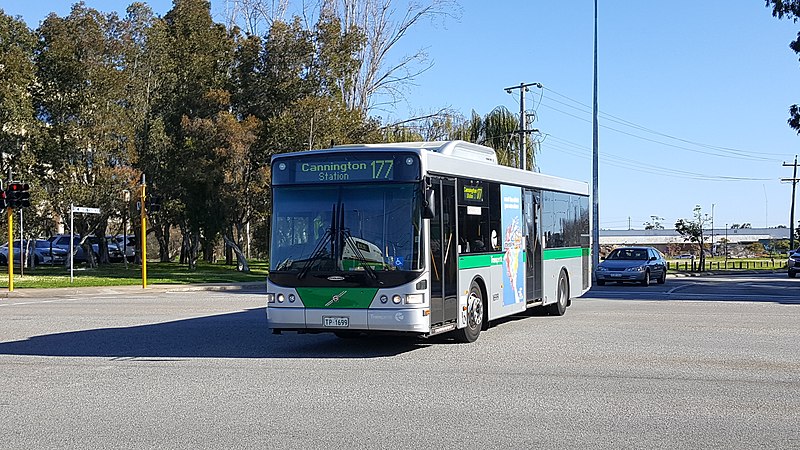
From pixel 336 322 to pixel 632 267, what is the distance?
2516 centimetres

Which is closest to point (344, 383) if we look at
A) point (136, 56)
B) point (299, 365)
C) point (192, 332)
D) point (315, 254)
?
point (299, 365)

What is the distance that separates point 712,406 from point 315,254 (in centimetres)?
625

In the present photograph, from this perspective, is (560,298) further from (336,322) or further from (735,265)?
(735,265)

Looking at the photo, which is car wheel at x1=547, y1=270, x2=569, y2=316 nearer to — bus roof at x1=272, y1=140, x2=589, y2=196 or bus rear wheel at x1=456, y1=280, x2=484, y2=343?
bus roof at x1=272, y1=140, x2=589, y2=196

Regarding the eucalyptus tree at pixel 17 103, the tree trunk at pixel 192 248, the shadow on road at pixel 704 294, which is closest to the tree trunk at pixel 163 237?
the tree trunk at pixel 192 248

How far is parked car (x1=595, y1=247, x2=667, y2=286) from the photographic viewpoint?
3688 cm

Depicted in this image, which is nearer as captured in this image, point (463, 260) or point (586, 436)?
point (586, 436)

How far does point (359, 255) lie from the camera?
45.2 feet

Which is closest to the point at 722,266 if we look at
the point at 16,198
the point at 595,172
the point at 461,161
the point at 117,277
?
the point at 595,172

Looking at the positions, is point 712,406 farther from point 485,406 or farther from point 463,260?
point 463,260

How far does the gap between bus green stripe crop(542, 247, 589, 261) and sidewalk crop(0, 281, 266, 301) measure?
1613 cm

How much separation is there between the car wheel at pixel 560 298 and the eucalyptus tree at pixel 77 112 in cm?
2915

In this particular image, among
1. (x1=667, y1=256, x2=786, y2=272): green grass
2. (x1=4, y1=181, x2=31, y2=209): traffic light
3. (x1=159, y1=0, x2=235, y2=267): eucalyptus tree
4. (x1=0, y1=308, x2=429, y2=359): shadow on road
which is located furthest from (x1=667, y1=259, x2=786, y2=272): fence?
(x1=0, y1=308, x2=429, y2=359): shadow on road

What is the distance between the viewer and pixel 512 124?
56250 millimetres
